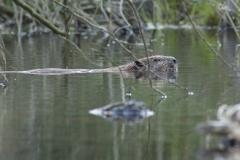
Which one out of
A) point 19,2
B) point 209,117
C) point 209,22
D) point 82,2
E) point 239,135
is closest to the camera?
point 239,135

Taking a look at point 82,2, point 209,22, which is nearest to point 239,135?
point 82,2

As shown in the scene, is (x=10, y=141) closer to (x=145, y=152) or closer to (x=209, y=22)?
(x=145, y=152)

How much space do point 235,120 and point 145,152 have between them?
655mm

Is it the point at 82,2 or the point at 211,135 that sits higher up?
the point at 82,2

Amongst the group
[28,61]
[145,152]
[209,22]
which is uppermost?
[209,22]

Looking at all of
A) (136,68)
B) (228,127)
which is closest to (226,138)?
(228,127)

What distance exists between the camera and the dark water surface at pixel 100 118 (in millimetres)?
4992

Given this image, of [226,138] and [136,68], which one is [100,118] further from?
[136,68]

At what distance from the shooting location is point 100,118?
20.2ft

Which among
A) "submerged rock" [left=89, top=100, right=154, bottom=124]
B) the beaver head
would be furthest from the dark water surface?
the beaver head

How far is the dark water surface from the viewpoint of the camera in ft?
16.4

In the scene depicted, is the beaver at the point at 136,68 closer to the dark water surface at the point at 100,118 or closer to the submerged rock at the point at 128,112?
the dark water surface at the point at 100,118

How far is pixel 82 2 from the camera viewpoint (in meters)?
20.9

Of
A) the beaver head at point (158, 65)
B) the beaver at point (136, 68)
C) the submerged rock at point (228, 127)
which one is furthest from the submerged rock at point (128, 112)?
→ the beaver head at point (158, 65)
